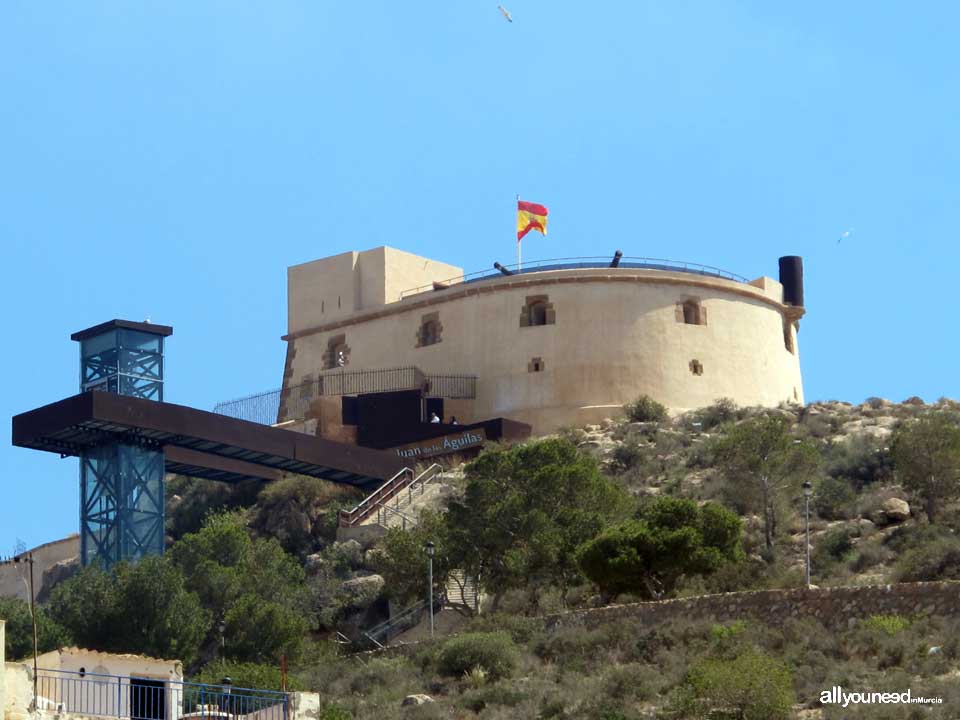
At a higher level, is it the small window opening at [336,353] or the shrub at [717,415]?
the small window opening at [336,353]

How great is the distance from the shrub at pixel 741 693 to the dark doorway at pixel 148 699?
291 inches

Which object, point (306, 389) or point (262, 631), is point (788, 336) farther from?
point (262, 631)

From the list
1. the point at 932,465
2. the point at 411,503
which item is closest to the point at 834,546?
the point at 932,465

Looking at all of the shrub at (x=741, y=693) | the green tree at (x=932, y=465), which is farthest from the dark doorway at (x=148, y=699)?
the green tree at (x=932, y=465)

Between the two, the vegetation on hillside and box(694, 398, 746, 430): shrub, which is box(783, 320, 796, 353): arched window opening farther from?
the vegetation on hillside

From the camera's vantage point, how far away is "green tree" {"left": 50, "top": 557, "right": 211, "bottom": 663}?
3659 cm

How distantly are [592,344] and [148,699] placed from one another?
106 ft

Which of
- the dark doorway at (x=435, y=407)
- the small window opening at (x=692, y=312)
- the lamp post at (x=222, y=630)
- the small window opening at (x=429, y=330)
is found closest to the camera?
the lamp post at (x=222, y=630)

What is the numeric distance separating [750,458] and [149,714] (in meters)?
20.2

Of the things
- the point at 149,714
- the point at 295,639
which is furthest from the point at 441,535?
the point at 149,714

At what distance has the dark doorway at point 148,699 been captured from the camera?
25406 mm

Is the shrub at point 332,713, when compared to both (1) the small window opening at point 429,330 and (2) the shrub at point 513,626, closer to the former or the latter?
(2) the shrub at point 513,626

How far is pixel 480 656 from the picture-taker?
33.5m

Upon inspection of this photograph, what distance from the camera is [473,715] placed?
30625mm
